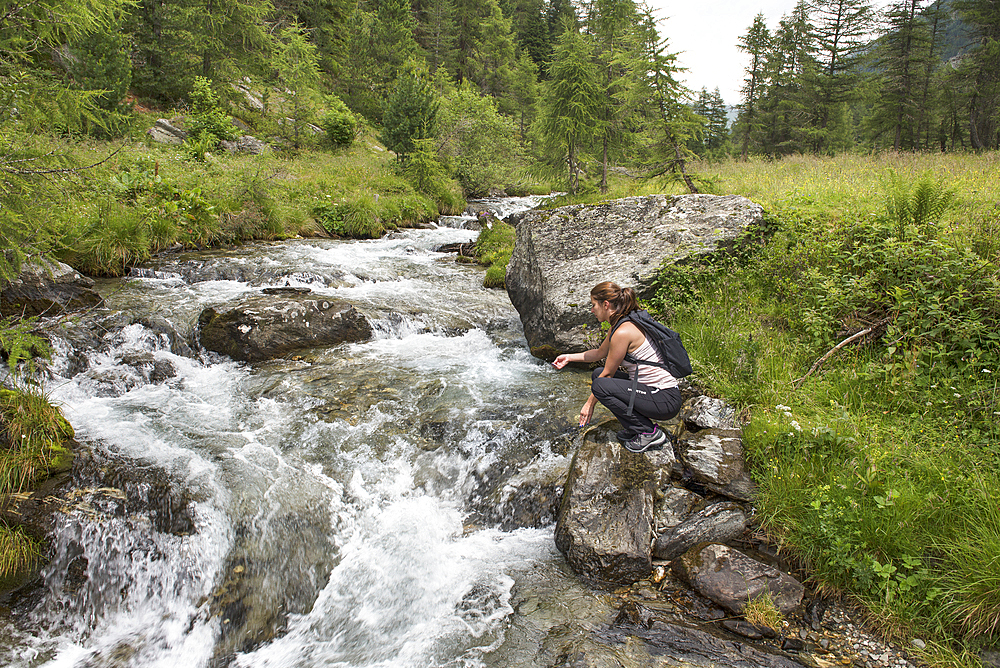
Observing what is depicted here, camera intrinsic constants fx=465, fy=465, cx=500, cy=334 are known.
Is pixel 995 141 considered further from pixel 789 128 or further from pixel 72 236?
pixel 72 236

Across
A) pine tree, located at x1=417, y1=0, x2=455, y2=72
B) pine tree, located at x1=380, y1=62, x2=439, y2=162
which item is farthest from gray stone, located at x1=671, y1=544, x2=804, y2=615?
pine tree, located at x1=417, y1=0, x2=455, y2=72

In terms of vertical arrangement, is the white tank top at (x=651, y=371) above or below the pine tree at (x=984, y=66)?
below

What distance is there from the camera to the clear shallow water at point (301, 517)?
11.6 feet

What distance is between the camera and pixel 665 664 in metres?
3.08

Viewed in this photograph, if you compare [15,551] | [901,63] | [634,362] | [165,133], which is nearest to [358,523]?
[15,551]

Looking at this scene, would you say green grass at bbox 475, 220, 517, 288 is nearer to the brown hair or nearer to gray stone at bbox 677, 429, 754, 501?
the brown hair

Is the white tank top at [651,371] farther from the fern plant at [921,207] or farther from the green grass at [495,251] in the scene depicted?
the green grass at [495,251]

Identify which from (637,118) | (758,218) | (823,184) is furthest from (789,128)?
(758,218)

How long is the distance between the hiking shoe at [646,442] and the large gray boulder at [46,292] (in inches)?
310

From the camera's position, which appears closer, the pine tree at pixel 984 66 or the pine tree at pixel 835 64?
the pine tree at pixel 984 66

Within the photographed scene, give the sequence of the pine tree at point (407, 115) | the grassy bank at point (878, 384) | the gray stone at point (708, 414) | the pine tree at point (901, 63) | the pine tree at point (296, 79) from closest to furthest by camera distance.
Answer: the grassy bank at point (878, 384)
the gray stone at point (708, 414)
the pine tree at point (407, 115)
the pine tree at point (296, 79)
the pine tree at point (901, 63)

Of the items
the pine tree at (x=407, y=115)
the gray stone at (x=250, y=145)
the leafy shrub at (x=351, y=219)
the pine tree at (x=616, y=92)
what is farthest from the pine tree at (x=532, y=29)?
the leafy shrub at (x=351, y=219)

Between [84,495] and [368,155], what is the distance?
81.5 feet

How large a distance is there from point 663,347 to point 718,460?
4.04 ft
